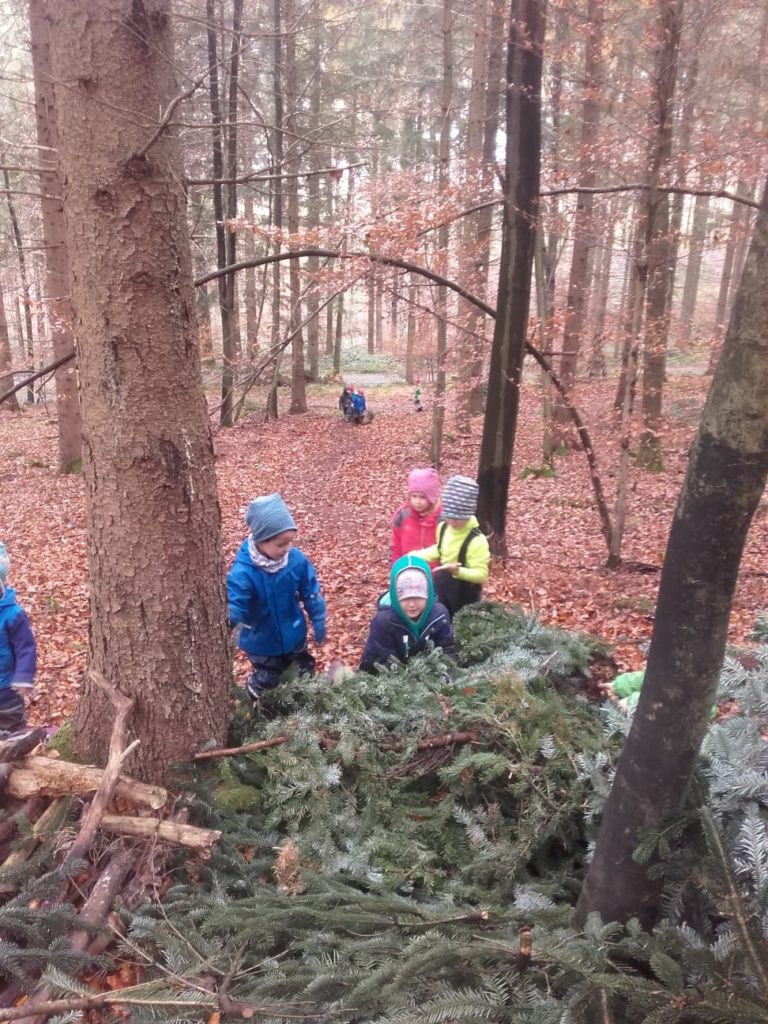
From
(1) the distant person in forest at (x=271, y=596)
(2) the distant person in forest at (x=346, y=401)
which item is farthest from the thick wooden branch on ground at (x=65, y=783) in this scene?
(2) the distant person in forest at (x=346, y=401)

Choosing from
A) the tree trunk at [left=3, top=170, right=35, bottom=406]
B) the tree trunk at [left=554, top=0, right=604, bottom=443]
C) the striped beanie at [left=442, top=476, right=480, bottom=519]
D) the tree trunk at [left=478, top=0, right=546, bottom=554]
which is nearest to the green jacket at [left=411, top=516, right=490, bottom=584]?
the striped beanie at [left=442, top=476, right=480, bottom=519]

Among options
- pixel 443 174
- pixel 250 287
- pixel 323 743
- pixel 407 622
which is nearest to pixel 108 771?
pixel 323 743

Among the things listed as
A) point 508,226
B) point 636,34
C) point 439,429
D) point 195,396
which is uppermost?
point 636,34

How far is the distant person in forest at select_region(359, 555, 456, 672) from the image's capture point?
13.1ft

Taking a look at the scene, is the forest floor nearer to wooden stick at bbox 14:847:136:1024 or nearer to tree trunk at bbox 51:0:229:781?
tree trunk at bbox 51:0:229:781

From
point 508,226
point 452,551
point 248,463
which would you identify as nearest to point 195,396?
point 452,551

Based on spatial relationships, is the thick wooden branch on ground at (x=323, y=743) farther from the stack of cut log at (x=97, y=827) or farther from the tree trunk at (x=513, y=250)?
the tree trunk at (x=513, y=250)

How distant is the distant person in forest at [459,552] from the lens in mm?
5109

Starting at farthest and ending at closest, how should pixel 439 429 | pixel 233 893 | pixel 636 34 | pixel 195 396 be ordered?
1. pixel 439 429
2. pixel 636 34
3. pixel 195 396
4. pixel 233 893

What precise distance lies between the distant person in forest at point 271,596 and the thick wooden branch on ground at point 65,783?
90cm

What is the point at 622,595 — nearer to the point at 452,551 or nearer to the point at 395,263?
the point at 452,551

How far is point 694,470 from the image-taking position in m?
1.64

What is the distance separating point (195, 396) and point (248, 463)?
482 inches

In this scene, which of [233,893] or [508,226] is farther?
[508,226]
